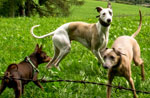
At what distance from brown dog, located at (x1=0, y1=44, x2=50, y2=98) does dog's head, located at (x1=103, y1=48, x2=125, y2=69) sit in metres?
1.16

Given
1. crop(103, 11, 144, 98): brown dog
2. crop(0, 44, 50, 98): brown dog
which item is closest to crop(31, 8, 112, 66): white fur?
crop(103, 11, 144, 98): brown dog

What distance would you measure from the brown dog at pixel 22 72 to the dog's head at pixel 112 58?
3.81 feet

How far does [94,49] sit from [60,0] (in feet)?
98.5

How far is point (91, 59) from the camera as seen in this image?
692cm

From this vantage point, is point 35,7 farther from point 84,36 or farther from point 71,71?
point 71,71

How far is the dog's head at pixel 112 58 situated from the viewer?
12.4ft

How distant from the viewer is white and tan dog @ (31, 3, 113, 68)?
5.70m

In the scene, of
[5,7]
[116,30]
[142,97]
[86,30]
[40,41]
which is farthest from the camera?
[5,7]

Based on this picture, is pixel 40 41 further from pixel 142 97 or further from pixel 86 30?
pixel 142 97

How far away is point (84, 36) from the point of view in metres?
6.06

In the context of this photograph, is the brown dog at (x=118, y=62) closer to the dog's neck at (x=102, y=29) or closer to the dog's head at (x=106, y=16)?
the dog's head at (x=106, y=16)

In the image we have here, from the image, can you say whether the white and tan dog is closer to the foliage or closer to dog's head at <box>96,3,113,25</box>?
dog's head at <box>96,3,113,25</box>

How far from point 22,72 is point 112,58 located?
1.31 meters

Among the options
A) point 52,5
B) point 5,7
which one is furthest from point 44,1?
point 5,7
